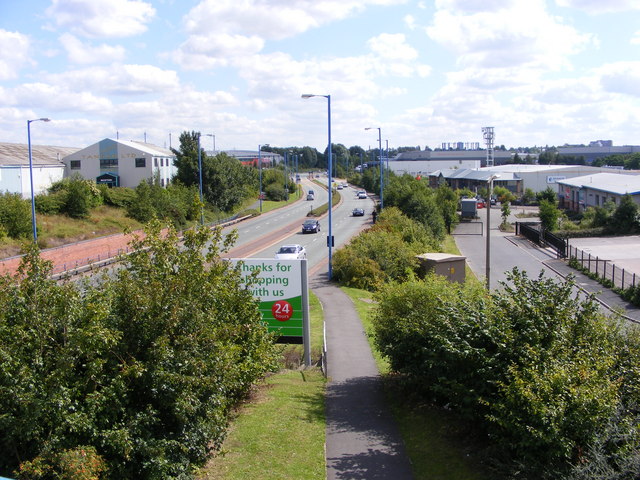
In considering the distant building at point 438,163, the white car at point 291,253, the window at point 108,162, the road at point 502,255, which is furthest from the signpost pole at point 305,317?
Answer: the distant building at point 438,163

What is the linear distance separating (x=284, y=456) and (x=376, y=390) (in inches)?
184

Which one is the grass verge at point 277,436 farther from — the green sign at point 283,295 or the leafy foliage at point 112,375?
the green sign at point 283,295

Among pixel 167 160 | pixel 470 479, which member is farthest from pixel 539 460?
pixel 167 160

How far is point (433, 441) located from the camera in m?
11.5

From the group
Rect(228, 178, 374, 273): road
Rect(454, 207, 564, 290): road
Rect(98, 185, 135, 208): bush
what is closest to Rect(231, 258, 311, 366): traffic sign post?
Rect(228, 178, 374, 273): road

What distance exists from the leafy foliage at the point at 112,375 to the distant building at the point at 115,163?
5513 cm

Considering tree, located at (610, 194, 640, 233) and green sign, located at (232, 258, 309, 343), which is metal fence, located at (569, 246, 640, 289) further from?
green sign, located at (232, 258, 309, 343)

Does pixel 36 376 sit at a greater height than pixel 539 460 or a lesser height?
greater

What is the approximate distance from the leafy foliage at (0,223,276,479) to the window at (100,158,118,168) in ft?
185

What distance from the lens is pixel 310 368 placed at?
17.4m

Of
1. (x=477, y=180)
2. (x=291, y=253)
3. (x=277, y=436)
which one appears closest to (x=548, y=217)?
(x=291, y=253)

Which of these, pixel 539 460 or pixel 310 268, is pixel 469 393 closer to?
pixel 539 460

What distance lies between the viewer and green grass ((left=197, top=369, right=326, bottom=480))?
33.3ft

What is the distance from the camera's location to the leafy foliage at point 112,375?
26.1 ft
